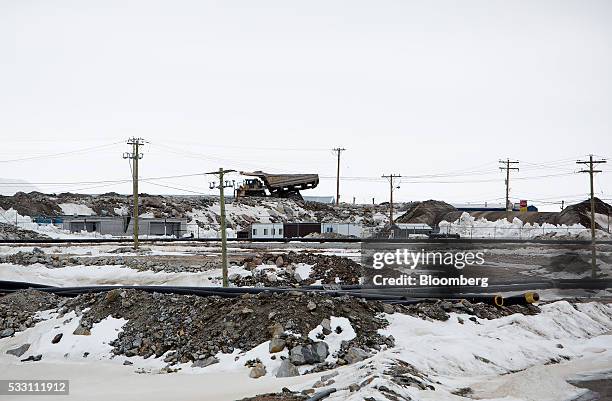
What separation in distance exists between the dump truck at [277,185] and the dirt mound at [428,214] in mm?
16406

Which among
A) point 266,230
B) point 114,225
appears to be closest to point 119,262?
point 266,230

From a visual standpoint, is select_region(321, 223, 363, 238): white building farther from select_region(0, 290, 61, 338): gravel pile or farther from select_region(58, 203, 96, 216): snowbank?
select_region(0, 290, 61, 338): gravel pile

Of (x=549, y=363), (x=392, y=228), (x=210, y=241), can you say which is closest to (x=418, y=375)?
(x=549, y=363)

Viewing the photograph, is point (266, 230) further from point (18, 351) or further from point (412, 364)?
point (412, 364)

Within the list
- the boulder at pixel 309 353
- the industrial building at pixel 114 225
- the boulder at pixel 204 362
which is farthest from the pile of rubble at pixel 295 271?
the industrial building at pixel 114 225

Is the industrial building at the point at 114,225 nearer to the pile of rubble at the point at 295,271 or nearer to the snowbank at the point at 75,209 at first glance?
the snowbank at the point at 75,209

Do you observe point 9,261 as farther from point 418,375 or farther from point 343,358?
point 418,375

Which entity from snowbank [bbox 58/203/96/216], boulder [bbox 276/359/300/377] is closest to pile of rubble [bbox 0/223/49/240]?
snowbank [bbox 58/203/96/216]

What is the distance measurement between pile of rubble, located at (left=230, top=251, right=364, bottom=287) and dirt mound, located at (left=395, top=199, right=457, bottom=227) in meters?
50.4

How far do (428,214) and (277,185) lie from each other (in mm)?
22971

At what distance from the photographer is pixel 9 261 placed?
3734 cm

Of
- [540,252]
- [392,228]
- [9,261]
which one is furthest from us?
[392,228]

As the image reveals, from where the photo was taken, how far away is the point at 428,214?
293 ft

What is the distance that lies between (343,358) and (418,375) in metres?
3.71
